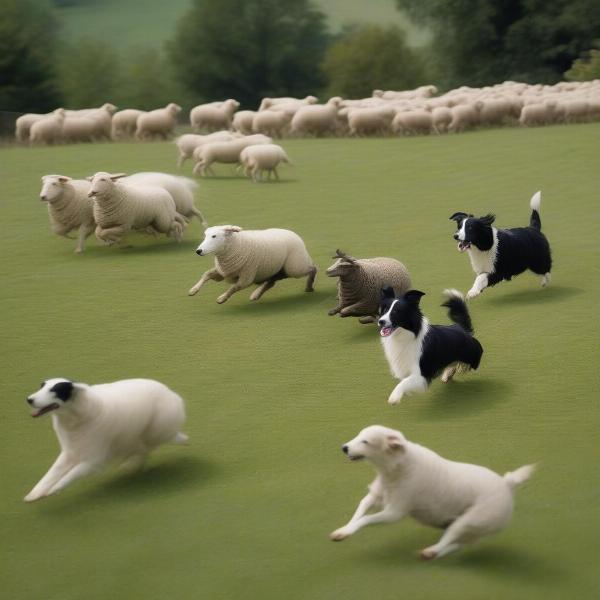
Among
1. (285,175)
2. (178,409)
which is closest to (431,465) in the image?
(178,409)

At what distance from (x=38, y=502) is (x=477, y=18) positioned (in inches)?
1422

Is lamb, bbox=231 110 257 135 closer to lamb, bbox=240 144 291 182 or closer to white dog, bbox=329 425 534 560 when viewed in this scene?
lamb, bbox=240 144 291 182

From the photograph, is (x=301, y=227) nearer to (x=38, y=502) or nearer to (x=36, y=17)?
(x=38, y=502)

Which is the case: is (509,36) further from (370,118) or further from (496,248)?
(496,248)

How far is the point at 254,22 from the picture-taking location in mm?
42906

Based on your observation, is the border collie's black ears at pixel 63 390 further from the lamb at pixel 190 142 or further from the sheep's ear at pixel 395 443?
the lamb at pixel 190 142

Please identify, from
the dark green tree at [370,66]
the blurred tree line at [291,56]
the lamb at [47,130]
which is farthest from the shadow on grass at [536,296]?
the dark green tree at [370,66]

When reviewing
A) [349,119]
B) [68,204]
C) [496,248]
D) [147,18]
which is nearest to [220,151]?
[68,204]

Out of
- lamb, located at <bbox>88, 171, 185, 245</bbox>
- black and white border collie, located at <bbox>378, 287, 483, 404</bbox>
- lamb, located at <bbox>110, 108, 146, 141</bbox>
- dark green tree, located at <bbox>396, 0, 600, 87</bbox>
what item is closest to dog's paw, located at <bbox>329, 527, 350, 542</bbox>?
black and white border collie, located at <bbox>378, 287, 483, 404</bbox>

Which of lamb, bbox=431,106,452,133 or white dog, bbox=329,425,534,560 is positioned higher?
white dog, bbox=329,425,534,560

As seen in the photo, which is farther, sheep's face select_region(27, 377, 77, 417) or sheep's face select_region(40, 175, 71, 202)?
sheep's face select_region(40, 175, 71, 202)

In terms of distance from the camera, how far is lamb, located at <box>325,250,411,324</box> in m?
8.56

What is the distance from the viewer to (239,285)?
9688mm

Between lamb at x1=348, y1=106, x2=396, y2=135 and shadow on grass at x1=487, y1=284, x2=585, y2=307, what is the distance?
1449cm
